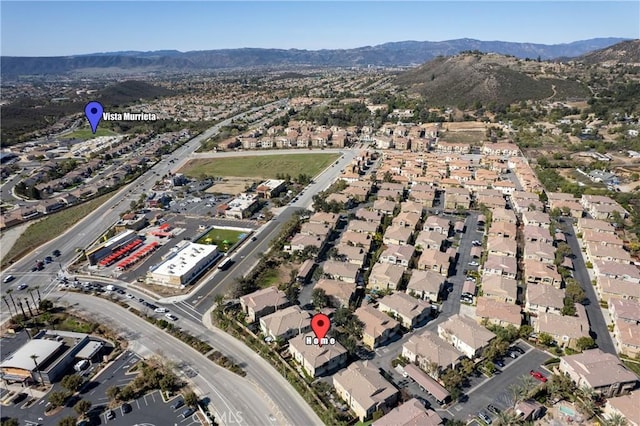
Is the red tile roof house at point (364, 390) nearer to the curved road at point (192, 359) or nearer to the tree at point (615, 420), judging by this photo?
the curved road at point (192, 359)

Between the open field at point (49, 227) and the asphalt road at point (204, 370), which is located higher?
the open field at point (49, 227)

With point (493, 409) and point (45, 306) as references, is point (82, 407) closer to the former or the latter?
point (45, 306)

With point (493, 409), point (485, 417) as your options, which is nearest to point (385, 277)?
point (493, 409)

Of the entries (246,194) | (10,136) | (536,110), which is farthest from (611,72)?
(10,136)

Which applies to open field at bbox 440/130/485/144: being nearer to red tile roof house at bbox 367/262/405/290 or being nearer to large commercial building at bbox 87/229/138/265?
red tile roof house at bbox 367/262/405/290

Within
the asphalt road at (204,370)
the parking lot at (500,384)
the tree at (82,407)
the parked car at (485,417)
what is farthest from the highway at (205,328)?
the parked car at (485,417)

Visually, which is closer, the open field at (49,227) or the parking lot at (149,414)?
the parking lot at (149,414)

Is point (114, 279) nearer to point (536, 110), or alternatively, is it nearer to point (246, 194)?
point (246, 194)
